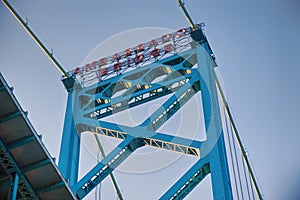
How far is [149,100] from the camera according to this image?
29.8m

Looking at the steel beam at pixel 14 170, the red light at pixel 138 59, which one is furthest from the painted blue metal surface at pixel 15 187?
the red light at pixel 138 59

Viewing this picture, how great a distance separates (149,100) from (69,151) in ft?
16.1

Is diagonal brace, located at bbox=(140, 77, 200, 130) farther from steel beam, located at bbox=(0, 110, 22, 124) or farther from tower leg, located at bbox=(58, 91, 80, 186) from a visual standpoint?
steel beam, located at bbox=(0, 110, 22, 124)

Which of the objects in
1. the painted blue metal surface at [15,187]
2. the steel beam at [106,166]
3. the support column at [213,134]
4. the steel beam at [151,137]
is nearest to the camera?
the painted blue metal surface at [15,187]

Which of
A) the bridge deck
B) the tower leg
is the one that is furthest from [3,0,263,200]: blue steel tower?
the bridge deck

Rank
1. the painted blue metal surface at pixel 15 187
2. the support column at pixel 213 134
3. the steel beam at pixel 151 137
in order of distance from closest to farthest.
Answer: the painted blue metal surface at pixel 15 187 < the support column at pixel 213 134 < the steel beam at pixel 151 137

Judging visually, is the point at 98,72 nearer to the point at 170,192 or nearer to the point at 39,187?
the point at 170,192

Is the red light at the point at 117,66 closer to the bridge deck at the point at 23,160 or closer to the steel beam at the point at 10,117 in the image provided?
the bridge deck at the point at 23,160

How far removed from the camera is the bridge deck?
17.2 metres

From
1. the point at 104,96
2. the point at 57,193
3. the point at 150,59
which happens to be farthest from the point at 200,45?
the point at 57,193

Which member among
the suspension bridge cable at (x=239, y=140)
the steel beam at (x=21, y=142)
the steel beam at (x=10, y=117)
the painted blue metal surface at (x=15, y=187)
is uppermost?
the steel beam at (x=10, y=117)

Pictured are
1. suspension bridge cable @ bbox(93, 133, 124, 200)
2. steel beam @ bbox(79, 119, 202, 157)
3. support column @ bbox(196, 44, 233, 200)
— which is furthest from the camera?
suspension bridge cable @ bbox(93, 133, 124, 200)

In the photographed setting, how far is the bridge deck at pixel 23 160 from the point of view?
17.2 metres

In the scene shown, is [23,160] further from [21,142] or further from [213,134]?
[213,134]
